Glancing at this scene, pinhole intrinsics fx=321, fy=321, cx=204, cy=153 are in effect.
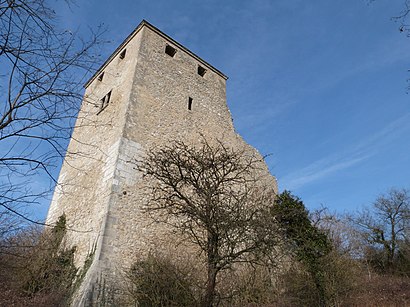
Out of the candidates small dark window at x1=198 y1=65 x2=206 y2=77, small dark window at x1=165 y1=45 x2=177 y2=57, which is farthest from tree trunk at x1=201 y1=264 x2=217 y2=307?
small dark window at x1=198 y1=65 x2=206 y2=77

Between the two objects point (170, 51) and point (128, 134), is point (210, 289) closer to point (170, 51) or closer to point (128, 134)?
point (128, 134)

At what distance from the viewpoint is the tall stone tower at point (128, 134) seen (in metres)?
9.02

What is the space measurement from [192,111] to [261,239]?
8.25 metres

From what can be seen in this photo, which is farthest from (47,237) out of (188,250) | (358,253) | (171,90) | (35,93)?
(358,253)

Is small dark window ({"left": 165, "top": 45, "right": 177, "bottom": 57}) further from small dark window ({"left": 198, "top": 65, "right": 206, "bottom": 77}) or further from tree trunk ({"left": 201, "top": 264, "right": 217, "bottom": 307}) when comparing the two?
tree trunk ({"left": 201, "top": 264, "right": 217, "bottom": 307})

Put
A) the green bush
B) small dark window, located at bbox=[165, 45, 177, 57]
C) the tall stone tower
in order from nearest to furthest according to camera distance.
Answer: the green bush
the tall stone tower
small dark window, located at bbox=[165, 45, 177, 57]

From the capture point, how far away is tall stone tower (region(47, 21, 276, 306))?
9.02 m

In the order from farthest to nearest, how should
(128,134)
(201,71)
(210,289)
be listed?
(201,71) → (128,134) → (210,289)

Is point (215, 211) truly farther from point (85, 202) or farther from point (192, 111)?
point (192, 111)

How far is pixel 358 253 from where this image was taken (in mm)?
18656

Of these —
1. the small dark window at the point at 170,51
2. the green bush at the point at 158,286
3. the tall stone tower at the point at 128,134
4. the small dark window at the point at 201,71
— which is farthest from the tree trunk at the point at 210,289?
the small dark window at the point at 201,71

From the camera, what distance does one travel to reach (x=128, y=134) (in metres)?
10.7

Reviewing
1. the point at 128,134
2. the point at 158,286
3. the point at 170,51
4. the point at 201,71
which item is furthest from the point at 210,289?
the point at 201,71

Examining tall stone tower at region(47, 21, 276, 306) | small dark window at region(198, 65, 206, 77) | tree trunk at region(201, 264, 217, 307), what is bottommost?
tree trunk at region(201, 264, 217, 307)
